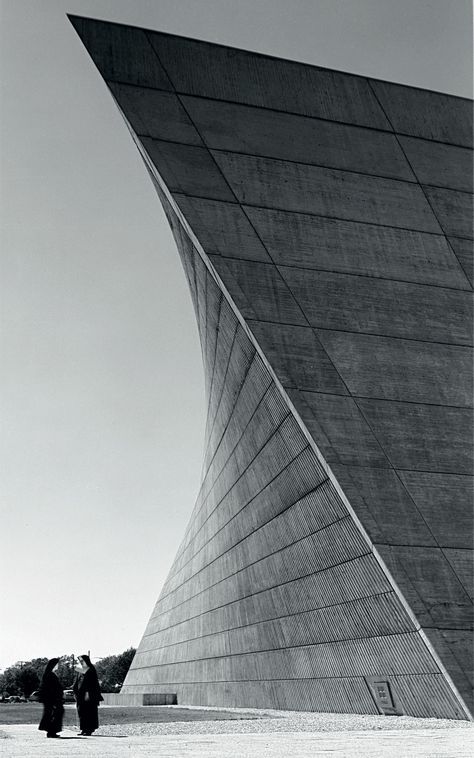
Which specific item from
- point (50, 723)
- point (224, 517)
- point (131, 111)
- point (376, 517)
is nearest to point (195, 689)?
point (224, 517)

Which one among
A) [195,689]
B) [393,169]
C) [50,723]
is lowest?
[195,689]

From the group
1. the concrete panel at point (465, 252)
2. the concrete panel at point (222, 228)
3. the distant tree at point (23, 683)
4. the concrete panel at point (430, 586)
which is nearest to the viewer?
the concrete panel at point (430, 586)

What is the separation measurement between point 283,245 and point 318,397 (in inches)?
131

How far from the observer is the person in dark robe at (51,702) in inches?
262

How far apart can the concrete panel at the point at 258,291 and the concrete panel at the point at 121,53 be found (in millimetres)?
4576

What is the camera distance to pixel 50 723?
6.66 metres

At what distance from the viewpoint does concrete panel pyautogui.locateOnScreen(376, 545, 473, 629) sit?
897cm

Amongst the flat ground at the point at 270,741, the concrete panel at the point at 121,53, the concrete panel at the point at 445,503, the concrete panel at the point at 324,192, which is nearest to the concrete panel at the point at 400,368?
the concrete panel at the point at 445,503

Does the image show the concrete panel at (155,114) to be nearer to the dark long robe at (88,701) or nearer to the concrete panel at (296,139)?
the concrete panel at (296,139)

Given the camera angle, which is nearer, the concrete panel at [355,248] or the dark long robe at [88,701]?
the dark long robe at [88,701]

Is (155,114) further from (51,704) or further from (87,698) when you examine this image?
(51,704)

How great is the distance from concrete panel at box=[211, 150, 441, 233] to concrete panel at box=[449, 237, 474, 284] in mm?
420

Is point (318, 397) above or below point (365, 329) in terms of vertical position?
below

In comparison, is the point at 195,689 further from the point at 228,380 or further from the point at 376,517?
the point at 376,517
